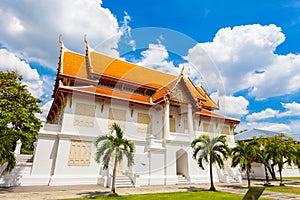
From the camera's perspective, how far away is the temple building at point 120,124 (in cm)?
1475

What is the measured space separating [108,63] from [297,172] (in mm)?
32574

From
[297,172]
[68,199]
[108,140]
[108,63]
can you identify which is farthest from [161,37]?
[297,172]

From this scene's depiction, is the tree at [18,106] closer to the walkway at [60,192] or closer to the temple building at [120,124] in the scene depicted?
the temple building at [120,124]

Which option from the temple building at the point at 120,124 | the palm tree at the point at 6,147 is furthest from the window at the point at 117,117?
the palm tree at the point at 6,147

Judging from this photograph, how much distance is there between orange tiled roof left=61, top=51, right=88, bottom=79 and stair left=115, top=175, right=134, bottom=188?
9948mm

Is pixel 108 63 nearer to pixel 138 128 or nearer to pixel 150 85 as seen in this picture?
pixel 150 85

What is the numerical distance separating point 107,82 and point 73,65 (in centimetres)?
391

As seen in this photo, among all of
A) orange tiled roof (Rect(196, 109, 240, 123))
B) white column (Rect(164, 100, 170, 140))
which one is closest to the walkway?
white column (Rect(164, 100, 170, 140))

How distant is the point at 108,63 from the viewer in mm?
22281

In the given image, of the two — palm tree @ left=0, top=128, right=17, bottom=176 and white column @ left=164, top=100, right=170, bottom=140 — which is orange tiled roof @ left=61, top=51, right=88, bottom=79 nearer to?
white column @ left=164, top=100, right=170, bottom=140

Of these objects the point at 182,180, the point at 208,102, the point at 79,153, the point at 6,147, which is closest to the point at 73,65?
the point at 79,153

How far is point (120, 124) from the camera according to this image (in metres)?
17.8

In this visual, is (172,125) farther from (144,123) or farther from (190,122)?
(144,123)

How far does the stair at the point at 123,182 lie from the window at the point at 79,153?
113 inches
